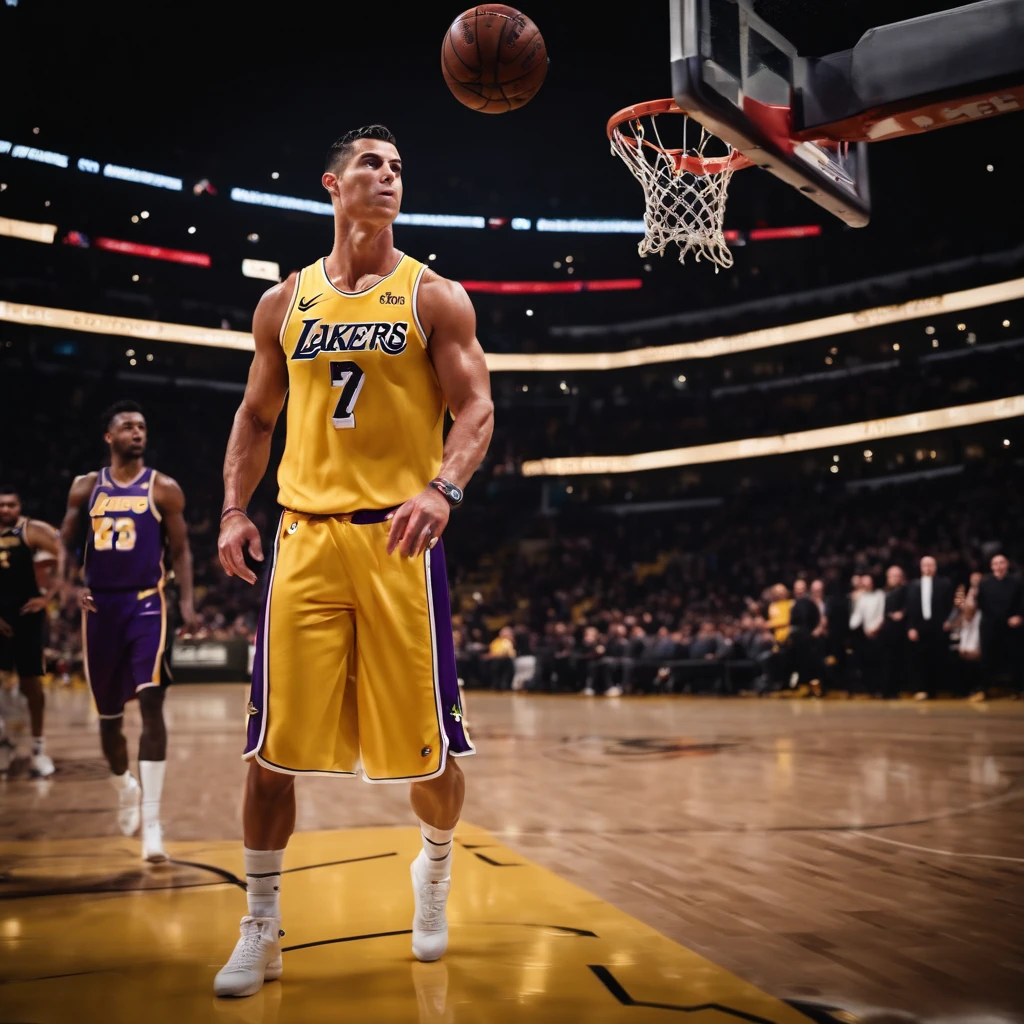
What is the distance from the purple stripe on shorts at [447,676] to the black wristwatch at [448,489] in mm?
123

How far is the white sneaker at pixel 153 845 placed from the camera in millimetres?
4012

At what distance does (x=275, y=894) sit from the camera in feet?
8.66

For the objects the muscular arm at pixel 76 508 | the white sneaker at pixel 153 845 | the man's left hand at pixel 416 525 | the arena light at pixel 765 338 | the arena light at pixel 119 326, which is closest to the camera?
the man's left hand at pixel 416 525

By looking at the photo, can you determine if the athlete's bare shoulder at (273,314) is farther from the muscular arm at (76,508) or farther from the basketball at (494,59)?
the muscular arm at (76,508)

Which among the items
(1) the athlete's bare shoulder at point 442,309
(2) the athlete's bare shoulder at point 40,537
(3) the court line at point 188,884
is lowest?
(3) the court line at point 188,884

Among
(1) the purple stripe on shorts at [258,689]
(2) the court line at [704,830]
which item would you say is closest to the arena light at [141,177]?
(2) the court line at [704,830]

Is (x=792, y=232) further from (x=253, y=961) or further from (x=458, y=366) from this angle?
(x=253, y=961)

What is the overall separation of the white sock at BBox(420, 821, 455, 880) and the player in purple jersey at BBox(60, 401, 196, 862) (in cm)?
198

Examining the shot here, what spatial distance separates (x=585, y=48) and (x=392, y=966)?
774 inches

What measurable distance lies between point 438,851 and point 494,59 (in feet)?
A: 10.1

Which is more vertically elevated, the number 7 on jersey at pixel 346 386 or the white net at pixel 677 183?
the white net at pixel 677 183

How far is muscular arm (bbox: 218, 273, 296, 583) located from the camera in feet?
9.62

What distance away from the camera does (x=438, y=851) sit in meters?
2.81

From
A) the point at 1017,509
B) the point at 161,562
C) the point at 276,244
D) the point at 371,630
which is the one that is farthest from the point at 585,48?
the point at 371,630
